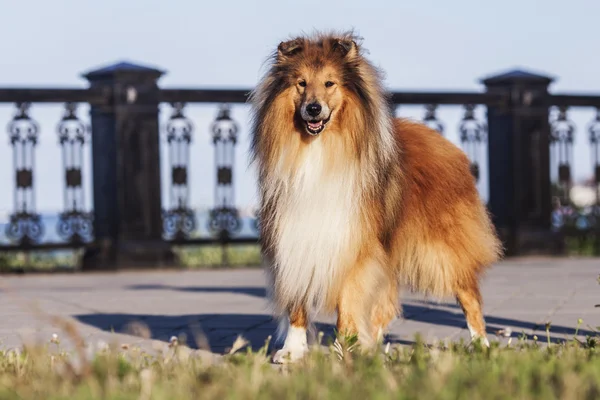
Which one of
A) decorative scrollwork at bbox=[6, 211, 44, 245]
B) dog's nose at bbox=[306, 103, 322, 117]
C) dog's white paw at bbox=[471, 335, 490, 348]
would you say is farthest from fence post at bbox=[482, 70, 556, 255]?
dog's nose at bbox=[306, 103, 322, 117]

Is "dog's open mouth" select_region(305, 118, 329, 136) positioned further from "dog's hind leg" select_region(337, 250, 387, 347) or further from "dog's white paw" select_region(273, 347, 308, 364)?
"dog's white paw" select_region(273, 347, 308, 364)

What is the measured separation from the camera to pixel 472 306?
633 centimetres

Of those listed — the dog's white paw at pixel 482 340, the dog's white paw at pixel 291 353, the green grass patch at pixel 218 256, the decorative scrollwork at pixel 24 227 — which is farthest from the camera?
the green grass patch at pixel 218 256

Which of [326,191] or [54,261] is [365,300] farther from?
[54,261]

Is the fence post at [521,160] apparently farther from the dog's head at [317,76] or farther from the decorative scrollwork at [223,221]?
the dog's head at [317,76]

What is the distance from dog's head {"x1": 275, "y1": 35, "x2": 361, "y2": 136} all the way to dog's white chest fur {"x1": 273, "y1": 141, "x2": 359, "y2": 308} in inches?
7.0

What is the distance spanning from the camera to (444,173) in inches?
251

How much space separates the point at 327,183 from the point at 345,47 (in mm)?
737

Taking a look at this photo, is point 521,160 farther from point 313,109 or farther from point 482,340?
point 313,109

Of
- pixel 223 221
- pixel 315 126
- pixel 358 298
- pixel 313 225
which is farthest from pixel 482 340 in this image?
pixel 223 221

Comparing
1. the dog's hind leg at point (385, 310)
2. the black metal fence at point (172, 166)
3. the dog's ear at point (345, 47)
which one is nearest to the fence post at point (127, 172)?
the black metal fence at point (172, 166)

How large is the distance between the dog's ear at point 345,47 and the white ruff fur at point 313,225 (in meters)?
0.50

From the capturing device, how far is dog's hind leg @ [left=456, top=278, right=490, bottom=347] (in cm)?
629

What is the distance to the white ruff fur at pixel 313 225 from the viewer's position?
5594mm
